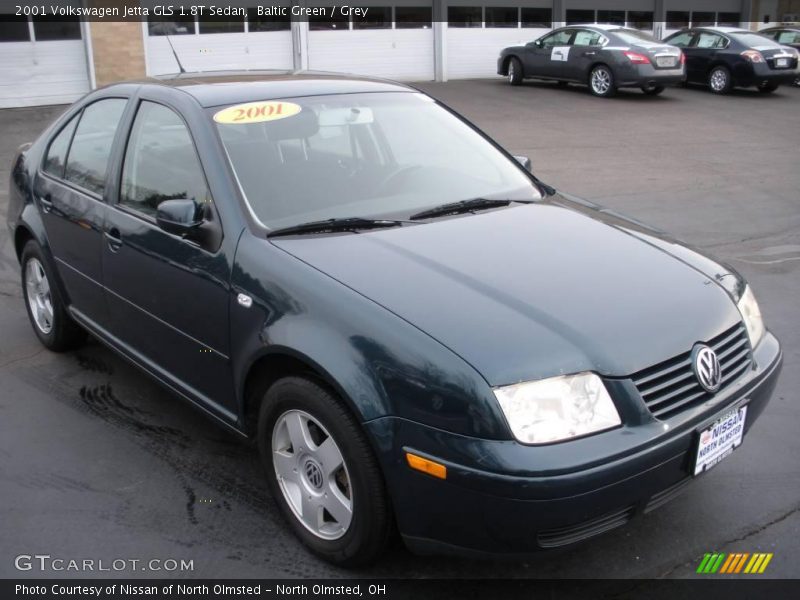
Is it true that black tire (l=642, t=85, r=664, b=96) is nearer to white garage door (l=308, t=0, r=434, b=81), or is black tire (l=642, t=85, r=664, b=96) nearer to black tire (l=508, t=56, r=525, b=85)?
black tire (l=508, t=56, r=525, b=85)

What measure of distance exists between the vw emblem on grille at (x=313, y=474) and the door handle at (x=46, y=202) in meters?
2.48

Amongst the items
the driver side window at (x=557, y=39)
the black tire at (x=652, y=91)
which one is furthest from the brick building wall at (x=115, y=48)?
the black tire at (x=652, y=91)

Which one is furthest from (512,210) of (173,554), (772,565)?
(173,554)

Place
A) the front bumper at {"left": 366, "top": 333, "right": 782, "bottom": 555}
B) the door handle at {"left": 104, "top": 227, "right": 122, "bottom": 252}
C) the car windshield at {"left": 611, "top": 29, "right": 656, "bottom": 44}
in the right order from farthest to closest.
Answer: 1. the car windshield at {"left": 611, "top": 29, "right": 656, "bottom": 44}
2. the door handle at {"left": 104, "top": 227, "right": 122, "bottom": 252}
3. the front bumper at {"left": 366, "top": 333, "right": 782, "bottom": 555}

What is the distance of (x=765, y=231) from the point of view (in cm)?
790

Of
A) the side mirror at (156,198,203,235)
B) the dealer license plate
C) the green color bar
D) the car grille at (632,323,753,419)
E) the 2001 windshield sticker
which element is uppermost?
the 2001 windshield sticker

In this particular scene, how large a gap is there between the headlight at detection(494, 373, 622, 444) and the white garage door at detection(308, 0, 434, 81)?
18.3 metres

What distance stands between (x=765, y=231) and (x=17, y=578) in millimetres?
7289

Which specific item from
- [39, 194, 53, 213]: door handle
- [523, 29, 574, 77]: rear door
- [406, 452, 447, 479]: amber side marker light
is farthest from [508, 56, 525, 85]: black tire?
[406, 452, 447, 479]: amber side marker light

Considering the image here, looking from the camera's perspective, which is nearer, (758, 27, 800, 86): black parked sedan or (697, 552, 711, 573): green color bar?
(697, 552, 711, 573): green color bar

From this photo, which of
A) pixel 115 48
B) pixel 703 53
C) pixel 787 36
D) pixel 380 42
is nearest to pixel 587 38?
pixel 703 53

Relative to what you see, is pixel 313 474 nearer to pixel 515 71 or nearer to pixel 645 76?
pixel 645 76

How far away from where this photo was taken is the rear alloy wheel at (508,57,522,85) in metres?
20.2

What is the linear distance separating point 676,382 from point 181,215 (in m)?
1.97
